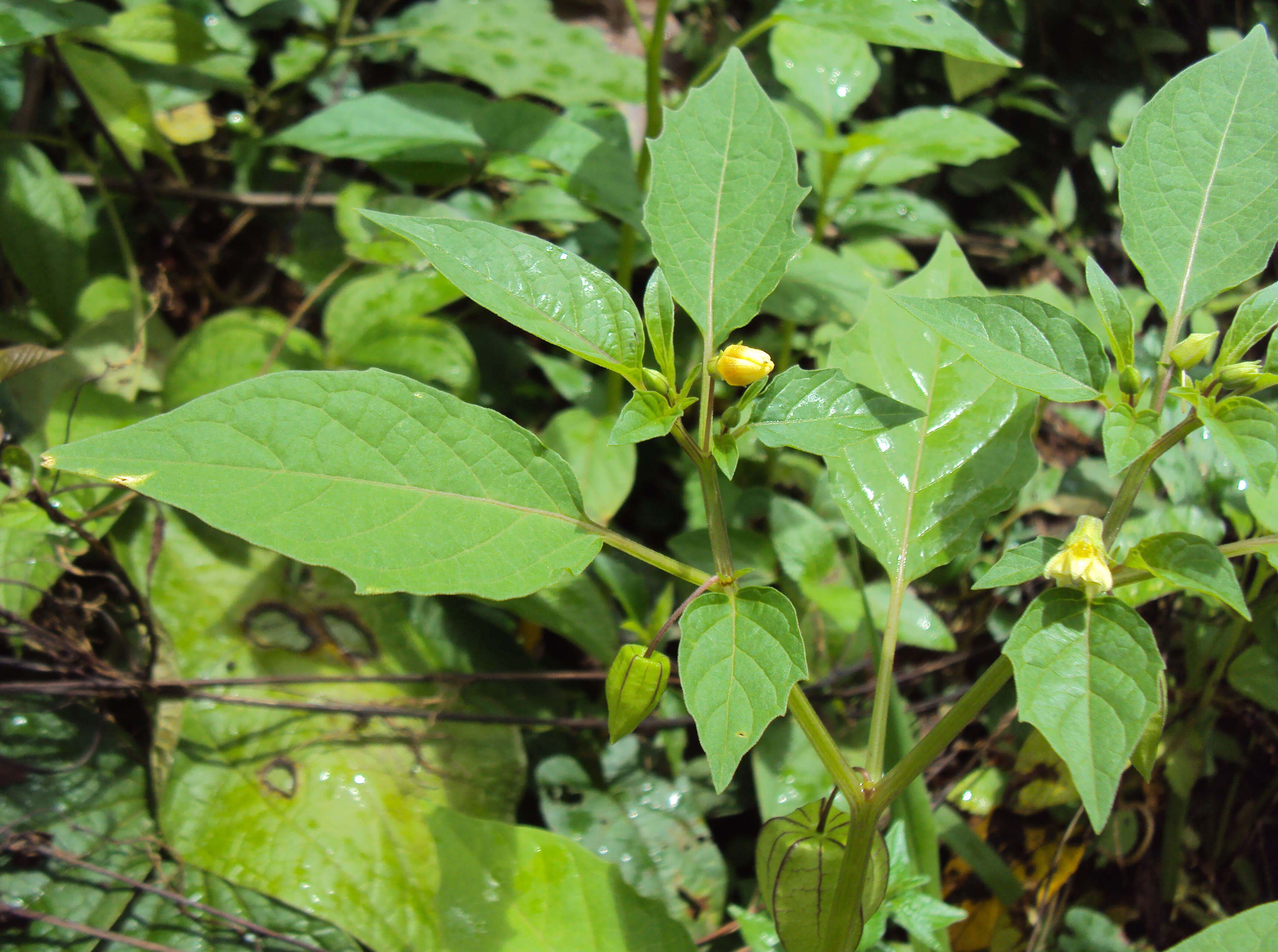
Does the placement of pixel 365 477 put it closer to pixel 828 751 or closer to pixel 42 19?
pixel 828 751

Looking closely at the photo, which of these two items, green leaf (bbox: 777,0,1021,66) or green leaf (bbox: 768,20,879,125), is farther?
green leaf (bbox: 768,20,879,125)

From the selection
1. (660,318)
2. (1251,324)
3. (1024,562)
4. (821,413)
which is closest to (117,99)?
(660,318)

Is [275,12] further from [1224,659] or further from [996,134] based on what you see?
[1224,659]

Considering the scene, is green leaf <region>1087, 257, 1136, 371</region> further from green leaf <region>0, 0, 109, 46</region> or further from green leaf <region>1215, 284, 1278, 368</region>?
green leaf <region>0, 0, 109, 46</region>

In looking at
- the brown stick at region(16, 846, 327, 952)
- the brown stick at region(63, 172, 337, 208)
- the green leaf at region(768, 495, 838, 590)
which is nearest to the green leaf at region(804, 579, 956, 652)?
the green leaf at region(768, 495, 838, 590)

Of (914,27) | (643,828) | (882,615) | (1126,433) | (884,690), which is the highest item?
(914,27)

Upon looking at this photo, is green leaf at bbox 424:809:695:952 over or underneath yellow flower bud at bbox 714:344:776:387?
underneath
